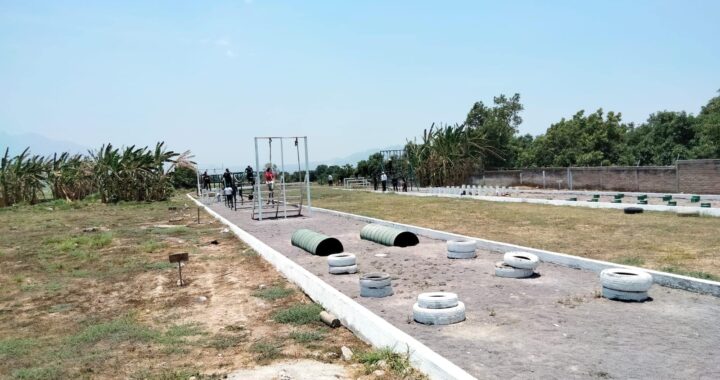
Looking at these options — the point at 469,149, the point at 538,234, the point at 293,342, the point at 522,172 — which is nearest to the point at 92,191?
the point at 469,149

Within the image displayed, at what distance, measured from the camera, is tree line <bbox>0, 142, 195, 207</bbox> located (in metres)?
33.8

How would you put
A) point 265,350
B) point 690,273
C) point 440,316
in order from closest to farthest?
point 265,350 → point 440,316 → point 690,273

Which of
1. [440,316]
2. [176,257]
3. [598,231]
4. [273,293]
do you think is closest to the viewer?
[440,316]

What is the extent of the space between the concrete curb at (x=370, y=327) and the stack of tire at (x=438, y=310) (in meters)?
0.57

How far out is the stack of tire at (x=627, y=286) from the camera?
6867 millimetres

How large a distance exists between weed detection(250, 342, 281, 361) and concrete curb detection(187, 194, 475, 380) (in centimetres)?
101

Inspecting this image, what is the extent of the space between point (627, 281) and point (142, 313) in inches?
266

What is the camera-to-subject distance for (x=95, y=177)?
114 feet

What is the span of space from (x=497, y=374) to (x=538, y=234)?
8.99 metres

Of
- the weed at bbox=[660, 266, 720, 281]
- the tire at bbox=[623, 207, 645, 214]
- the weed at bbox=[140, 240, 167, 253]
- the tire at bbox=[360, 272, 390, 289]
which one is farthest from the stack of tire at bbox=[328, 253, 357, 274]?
the tire at bbox=[623, 207, 645, 214]

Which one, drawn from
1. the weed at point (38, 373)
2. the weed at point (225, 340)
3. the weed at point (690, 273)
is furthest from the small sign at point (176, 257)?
the weed at point (690, 273)

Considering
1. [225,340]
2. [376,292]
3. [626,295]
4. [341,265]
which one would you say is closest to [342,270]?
[341,265]

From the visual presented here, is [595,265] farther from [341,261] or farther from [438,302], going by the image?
[341,261]

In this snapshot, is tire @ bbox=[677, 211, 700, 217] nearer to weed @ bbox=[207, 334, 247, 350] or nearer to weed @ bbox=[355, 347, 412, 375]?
weed @ bbox=[355, 347, 412, 375]
